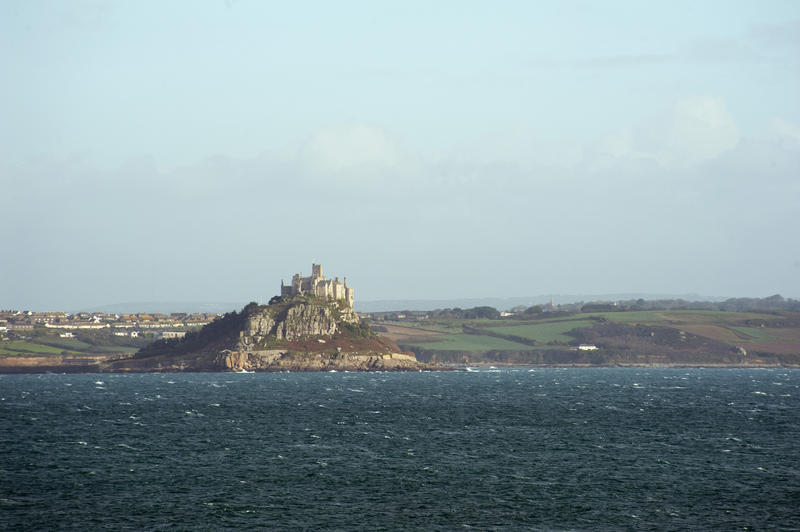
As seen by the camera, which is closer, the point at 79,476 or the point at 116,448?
the point at 79,476

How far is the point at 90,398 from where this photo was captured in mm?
161875

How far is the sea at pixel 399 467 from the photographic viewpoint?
5912 centimetres

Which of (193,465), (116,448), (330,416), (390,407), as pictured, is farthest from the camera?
(390,407)

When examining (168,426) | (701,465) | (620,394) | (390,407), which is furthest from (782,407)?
(168,426)

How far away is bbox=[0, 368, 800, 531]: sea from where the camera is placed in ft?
194

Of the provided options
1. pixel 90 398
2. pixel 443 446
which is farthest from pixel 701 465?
pixel 90 398

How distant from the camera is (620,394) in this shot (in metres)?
173

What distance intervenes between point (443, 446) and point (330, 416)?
33.9m

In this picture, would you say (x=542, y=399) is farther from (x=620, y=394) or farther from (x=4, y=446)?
(x=4, y=446)

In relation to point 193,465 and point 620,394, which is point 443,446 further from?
point 620,394

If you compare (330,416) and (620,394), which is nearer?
(330,416)

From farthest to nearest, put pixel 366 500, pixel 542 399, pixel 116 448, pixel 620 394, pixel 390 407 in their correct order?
1. pixel 620 394
2. pixel 542 399
3. pixel 390 407
4. pixel 116 448
5. pixel 366 500

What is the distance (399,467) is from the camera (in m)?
77.9

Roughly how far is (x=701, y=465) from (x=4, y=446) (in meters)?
66.5
